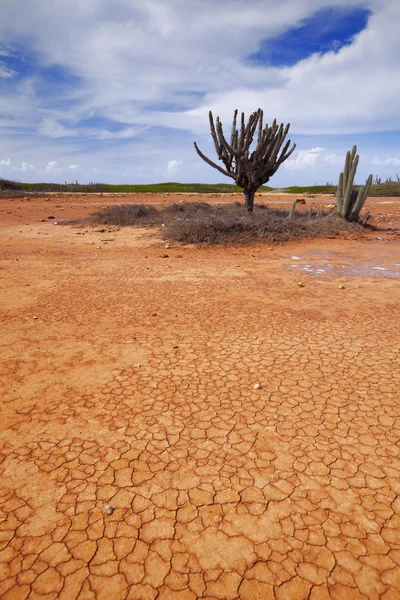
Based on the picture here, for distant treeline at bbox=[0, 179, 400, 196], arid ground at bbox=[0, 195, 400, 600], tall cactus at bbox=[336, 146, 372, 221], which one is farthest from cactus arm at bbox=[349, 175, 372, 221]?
distant treeline at bbox=[0, 179, 400, 196]

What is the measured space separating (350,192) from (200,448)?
47.6ft

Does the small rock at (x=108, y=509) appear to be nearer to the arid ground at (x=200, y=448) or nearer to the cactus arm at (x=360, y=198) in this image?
the arid ground at (x=200, y=448)

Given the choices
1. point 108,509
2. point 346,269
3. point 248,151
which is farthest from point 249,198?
point 108,509

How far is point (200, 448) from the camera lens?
276 cm

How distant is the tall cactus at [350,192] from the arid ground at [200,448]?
9.95 m

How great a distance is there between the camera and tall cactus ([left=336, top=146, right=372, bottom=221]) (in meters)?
14.7

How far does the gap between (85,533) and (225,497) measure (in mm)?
859

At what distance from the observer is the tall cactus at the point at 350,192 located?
1467cm

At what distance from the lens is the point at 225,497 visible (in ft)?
7.68

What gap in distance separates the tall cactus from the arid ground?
9951 millimetres

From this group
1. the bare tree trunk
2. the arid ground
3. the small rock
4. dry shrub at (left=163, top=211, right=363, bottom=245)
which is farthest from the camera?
the bare tree trunk

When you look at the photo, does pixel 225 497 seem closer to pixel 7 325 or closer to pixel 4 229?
pixel 7 325

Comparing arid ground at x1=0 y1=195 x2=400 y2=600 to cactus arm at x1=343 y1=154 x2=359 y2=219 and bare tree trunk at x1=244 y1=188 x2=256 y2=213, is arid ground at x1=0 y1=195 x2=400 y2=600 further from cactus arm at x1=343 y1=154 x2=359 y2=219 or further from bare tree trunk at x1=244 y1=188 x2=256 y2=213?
cactus arm at x1=343 y1=154 x2=359 y2=219

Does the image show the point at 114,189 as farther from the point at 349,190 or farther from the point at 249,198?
the point at 349,190
